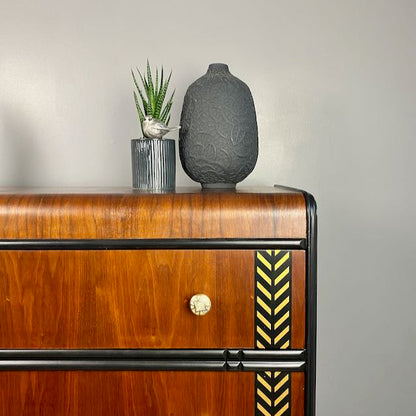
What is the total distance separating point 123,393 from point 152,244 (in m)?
0.25

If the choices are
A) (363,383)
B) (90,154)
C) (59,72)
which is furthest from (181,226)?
(363,383)

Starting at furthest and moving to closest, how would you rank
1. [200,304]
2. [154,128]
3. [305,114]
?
[305,114] < [154,128] < [200,304]

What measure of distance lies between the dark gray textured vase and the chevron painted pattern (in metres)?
0.26

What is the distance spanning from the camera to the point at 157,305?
0.93 m

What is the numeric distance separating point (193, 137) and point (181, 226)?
27 cm

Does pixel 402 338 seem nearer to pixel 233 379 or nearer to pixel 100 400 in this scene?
pixel 233 379

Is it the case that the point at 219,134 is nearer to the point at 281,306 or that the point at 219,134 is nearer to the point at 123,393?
the point at 281,306

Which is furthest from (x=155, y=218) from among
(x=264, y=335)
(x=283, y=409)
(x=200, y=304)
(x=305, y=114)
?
(x=305, y=114)

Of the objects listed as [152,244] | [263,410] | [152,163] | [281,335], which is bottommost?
[263,410]

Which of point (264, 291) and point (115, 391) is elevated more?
point (264, 291)

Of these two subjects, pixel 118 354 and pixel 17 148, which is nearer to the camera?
pixel 118 354

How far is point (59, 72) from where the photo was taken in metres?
1.45

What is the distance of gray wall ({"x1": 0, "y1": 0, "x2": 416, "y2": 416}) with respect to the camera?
1450 mm

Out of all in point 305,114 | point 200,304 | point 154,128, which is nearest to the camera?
point 200,304
